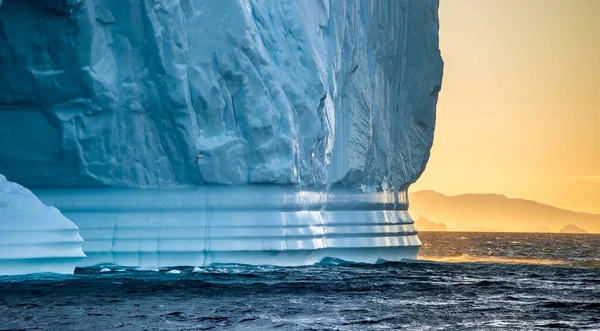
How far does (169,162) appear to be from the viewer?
60.6ft

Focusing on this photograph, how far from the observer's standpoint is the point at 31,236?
14.9 meters

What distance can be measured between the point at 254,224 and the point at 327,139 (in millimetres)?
3262

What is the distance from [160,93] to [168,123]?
22.6 inches

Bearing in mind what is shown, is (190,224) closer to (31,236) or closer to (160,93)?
(160,93)

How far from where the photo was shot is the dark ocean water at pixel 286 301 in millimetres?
12500

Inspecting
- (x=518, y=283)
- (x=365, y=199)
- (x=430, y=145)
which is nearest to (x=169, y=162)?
(x=365, y=199)

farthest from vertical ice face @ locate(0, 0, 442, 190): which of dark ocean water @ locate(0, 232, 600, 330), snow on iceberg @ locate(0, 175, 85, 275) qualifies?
snow on iceberg @ locate(0, 175, 85, 275)

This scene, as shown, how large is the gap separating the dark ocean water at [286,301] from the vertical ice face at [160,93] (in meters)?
1.90

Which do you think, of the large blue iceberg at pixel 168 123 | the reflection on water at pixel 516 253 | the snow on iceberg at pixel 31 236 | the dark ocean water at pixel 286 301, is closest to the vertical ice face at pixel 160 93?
the large blue iceberg at pixel 168 123

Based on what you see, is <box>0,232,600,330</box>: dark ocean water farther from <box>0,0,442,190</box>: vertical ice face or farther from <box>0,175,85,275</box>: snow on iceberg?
<box>0,0,442,190</box>: vertical ice face

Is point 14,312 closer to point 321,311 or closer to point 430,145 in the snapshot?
point 321,311

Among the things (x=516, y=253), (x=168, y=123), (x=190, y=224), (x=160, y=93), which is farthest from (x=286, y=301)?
(x=516, y=253)

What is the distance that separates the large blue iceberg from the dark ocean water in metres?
0.69

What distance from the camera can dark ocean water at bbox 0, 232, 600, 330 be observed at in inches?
492
